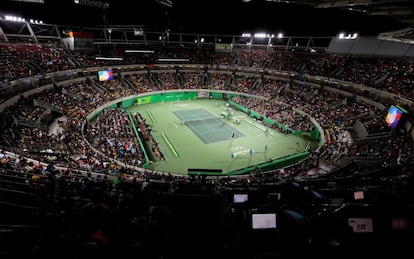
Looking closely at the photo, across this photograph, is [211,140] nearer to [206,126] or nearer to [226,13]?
[206,126]

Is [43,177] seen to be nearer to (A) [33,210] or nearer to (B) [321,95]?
(A) [33,210]

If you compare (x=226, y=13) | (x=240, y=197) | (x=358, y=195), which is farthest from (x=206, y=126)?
(x=358, y=195)

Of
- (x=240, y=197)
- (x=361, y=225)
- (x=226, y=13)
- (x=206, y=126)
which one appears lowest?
(x=361, y=225)

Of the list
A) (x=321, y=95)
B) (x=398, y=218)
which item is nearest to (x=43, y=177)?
(x=398, y=218)

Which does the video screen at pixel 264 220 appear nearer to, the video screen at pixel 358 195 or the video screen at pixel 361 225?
the video screen at pixel 361 225

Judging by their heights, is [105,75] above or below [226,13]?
below

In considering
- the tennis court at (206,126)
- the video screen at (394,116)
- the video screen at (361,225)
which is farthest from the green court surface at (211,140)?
the video screen at (361,225)

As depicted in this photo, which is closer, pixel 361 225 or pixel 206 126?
pixel 361 225
